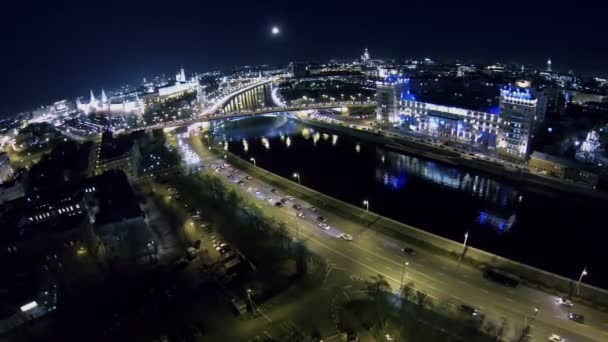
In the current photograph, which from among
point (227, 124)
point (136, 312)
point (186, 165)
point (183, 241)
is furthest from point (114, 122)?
point (136, 312)

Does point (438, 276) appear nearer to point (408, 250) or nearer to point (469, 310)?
point (408, 250)

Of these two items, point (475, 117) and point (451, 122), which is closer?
point (475, 117)

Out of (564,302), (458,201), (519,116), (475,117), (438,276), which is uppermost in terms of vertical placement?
(519,116)

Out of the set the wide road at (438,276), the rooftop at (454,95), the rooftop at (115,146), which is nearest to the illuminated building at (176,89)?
the rooftop at (115,146)

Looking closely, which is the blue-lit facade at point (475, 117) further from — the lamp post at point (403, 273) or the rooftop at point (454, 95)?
the lamp post at point (403, 273)

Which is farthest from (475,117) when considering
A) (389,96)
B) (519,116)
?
(389,96)
